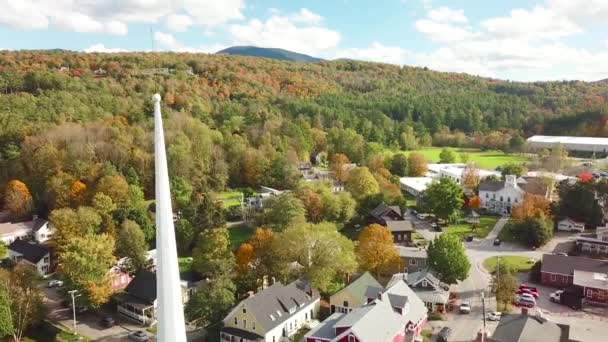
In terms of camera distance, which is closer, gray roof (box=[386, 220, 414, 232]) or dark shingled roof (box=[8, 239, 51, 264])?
dark shingled roof (box=[8, 239, 51, 264])

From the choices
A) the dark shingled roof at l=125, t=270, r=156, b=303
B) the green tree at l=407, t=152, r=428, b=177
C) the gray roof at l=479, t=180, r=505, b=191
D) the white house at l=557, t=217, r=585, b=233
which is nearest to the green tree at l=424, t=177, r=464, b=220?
the gray roof at l=479, t=180, r=505, b=191

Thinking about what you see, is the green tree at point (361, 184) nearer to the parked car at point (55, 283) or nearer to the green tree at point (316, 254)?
the green tree at point (316, 254)

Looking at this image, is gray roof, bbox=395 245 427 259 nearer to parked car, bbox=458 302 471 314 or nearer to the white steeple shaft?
parked car, bbox=458 302 471 314

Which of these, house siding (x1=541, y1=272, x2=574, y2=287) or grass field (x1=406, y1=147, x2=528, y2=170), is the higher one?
grass field (x1=406, y1=147, x2=528, y2=170)

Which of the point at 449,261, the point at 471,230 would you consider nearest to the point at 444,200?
the point at 471,230

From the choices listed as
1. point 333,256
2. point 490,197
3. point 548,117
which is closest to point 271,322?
point 333,256

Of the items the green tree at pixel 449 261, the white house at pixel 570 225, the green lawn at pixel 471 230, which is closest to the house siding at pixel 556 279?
the green tree at pixel 449 261
